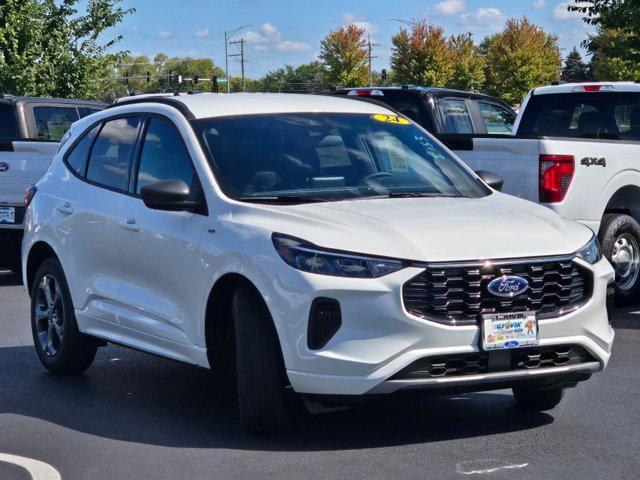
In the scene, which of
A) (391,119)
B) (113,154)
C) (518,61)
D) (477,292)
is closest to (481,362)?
(477,292)

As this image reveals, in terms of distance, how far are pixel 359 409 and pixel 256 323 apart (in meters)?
1.25

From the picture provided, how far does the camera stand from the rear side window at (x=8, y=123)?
14703mm

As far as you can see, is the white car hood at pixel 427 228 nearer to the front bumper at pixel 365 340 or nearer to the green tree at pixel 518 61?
the front bumper at pixel 365 340

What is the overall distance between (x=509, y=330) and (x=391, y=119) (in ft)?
7.27

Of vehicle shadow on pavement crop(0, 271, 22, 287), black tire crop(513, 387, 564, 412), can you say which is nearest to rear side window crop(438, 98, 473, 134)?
vehicle shadow on pavement crop(0, 271, 22, 287)

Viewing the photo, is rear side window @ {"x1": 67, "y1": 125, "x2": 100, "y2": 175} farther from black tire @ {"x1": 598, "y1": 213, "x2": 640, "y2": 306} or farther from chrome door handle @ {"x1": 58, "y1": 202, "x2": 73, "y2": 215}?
black tire @ {"x1": 598, "y1": 213, "x2": 640, "y2": 306}

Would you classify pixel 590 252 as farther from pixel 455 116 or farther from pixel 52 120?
pixel 52 120

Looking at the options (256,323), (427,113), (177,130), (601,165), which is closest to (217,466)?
(256,323)

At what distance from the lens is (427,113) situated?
1405cm

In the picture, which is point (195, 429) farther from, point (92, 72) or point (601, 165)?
point (92, 72)

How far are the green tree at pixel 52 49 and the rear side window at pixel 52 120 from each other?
11542 mm

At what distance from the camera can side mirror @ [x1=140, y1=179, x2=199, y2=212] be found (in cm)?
658

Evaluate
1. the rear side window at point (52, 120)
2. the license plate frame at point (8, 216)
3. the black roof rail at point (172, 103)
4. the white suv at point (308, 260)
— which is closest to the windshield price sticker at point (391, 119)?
the white suv at point (308, 260)

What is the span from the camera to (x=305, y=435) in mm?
6367
